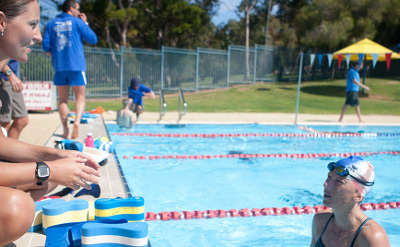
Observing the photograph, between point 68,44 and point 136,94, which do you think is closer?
point 68,44

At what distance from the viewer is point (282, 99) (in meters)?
20.3

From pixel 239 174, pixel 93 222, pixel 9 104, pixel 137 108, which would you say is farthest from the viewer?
pixel 137 108

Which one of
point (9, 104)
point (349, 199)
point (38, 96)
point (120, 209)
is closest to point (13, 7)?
point (120, 209)

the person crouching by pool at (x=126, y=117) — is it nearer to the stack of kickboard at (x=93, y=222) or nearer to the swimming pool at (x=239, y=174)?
the swimming pool at (x=239, y=174)

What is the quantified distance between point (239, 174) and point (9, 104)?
3.59 metres

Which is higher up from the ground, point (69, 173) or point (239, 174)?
point (69, 173)

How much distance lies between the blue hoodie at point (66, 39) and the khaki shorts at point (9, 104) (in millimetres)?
1152

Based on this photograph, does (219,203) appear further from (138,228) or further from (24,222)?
(24,222)

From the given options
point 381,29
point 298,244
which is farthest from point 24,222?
point 381,29

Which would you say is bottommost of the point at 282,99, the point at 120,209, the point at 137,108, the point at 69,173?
the point at 282,99

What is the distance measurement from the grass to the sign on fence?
2794mm

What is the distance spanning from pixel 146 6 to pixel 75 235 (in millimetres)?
26021

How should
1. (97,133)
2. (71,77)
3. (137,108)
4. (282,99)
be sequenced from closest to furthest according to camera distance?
(71,77) < (97,133) < (137,108) < (282,99)

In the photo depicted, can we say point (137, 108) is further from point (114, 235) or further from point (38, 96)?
point (114, 235)
